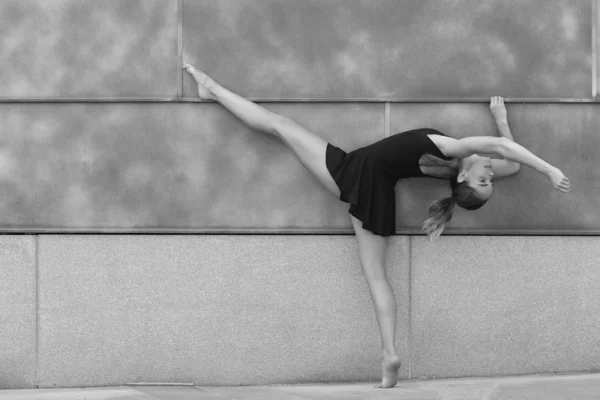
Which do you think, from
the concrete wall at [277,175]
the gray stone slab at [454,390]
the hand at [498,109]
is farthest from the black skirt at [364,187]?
the gray stone slab at [454,390]

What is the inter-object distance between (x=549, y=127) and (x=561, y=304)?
56.4 inches

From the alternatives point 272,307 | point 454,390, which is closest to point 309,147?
point 272,307

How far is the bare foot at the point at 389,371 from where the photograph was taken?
671 cm

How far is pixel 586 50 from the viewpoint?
7.23 meters

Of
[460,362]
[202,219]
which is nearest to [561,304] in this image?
[460,362]

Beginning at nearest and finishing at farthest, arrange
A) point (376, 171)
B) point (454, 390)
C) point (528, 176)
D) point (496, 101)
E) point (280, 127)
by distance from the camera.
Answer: point (454, 390) < point (376, 171) < point (280, 127) < point (496, 101) < point (528, 176)

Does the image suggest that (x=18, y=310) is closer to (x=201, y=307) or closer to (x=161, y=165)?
(x=201, y=307)

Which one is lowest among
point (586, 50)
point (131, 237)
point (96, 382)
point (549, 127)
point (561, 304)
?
point (96, 382)

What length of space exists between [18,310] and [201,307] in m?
1.46

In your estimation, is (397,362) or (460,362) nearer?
(397,362)

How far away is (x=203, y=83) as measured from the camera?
711 cm

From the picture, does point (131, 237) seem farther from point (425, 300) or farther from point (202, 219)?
point (425, 300)

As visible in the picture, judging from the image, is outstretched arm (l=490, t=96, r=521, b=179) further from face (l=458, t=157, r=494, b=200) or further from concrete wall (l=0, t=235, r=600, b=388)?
concrete wall (l=0, t=235, r=600, b=388)

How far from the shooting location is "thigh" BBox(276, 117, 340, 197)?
700cm
